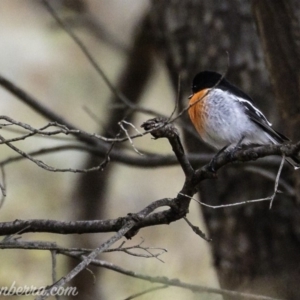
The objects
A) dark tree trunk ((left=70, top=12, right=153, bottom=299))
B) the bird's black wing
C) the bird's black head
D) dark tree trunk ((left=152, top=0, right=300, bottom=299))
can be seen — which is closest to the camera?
the bird's black wing

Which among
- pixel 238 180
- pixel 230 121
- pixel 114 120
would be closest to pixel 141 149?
pixel 114 120

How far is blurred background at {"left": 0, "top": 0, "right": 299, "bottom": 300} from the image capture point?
192 inches

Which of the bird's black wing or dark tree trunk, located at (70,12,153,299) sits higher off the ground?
dark tree trunk, located at (70,12,153,299)

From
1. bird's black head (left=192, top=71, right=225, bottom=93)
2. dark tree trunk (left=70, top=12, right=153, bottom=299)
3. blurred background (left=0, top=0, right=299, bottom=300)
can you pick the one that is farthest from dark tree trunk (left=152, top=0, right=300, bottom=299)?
dark tree trunk (left=70, top=12, right=153, bottom=299)

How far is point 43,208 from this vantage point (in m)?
7.52

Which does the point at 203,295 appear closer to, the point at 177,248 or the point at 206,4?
the point at 206,4

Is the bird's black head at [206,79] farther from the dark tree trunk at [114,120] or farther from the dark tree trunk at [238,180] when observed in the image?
the dark tree trunk at [114,120]

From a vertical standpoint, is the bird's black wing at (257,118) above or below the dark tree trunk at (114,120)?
below

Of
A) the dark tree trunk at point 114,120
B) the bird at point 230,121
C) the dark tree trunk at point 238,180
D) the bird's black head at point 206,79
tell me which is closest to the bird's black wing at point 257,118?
the bird at point 230,121

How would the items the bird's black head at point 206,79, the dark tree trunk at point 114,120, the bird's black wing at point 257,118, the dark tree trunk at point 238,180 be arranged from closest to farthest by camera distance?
1. the bird's black wing at point 257,118
2. the bird's black head at point 206,79
3. the dark tree trunk at point 238,180
4. the dark tree trunk at point 114,120

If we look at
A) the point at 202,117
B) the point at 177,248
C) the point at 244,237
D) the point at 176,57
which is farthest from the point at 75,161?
the point at 202,117

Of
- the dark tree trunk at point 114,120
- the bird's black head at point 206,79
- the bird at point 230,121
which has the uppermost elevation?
the dark tree trunk at point 114,120

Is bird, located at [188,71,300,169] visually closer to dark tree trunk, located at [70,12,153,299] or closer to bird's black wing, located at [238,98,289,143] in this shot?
bird's black wing, located at [238,98,289,143]

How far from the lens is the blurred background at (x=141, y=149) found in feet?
16.0
